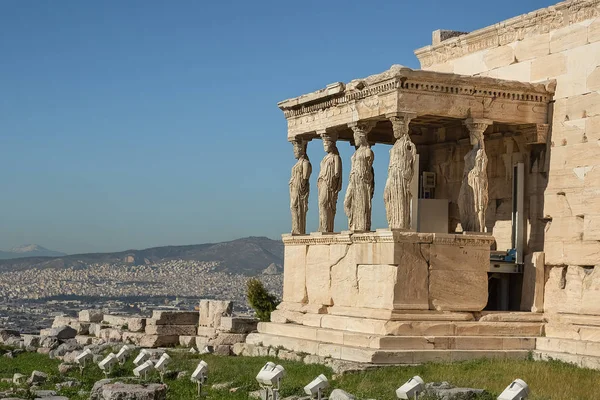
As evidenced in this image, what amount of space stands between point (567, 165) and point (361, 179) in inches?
131

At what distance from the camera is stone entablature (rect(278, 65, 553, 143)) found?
58.8 feet

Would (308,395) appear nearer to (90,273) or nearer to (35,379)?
(35,379)

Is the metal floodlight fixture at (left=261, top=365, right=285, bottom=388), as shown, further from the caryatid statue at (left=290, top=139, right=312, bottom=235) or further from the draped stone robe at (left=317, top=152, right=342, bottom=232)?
the caryatid statue at (left=290, top=139, right=312, bottom=235)

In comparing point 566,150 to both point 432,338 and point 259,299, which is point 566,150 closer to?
point 432,338

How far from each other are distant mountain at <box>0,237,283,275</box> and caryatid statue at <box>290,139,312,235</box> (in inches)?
3519

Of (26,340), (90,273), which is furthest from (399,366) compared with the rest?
(90,273)

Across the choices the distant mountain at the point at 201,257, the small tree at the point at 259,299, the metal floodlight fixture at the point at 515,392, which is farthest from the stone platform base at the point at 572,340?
the distant mountain at the point at 201,257

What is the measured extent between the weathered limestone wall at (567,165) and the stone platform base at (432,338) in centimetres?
47

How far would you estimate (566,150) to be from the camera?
18062 millimetres

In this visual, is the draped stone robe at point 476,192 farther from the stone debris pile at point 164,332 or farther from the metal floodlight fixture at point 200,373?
the stone debris pile at point 164,332

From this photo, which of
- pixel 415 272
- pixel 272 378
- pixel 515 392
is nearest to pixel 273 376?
pixel 272 378

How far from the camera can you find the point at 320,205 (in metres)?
20.9

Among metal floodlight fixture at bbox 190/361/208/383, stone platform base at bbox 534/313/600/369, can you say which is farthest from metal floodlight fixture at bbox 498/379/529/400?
metal floodlight fixture at bbox 190/361/208/383

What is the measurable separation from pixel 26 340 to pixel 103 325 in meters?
2.58
